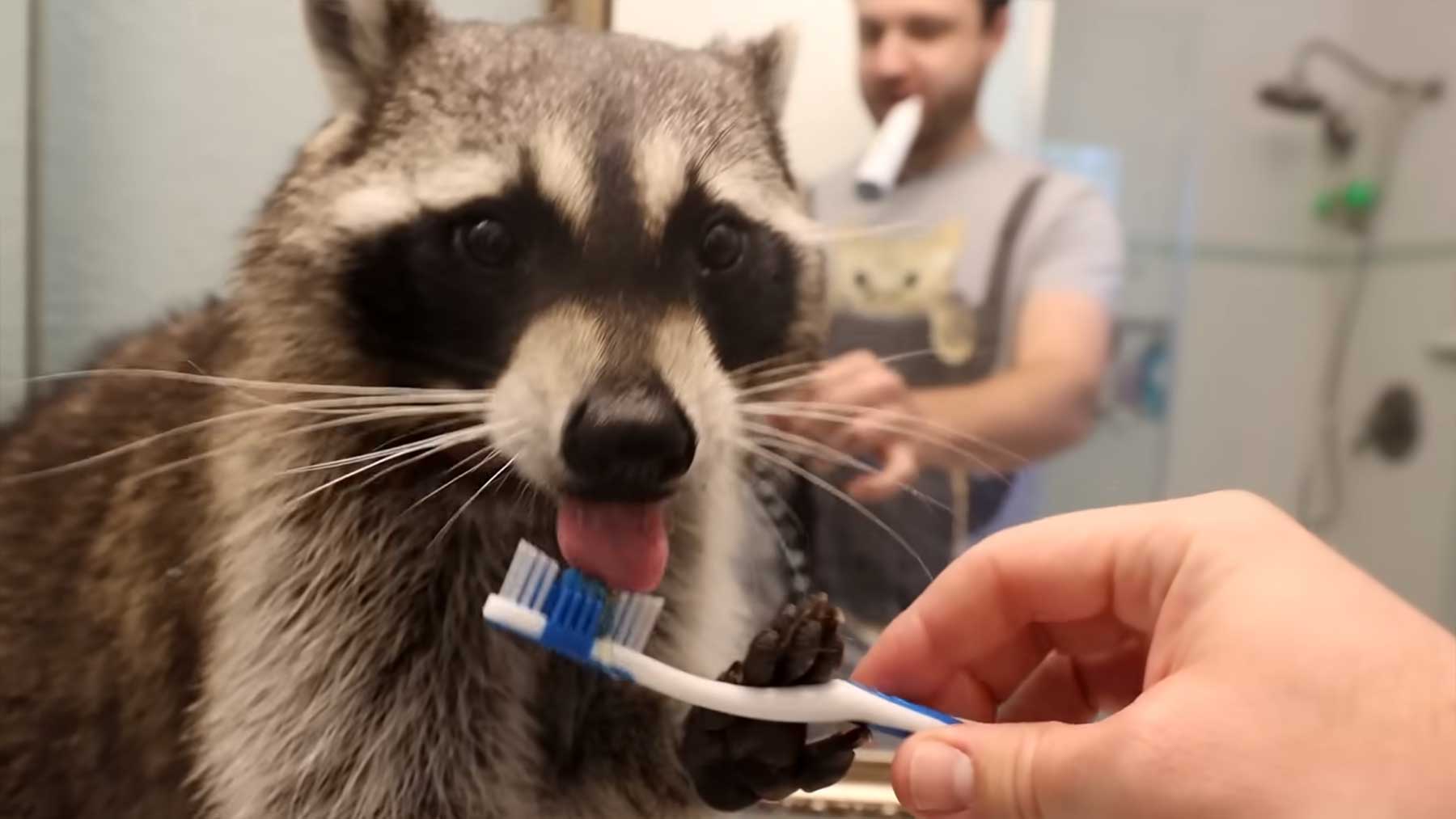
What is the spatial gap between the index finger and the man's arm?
0.81 ft

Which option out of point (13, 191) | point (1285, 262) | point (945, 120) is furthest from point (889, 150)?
point (1285, 262)

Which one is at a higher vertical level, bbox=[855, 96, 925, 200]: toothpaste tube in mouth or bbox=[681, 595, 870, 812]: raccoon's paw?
bbox=[855, 96, 925, 200]: toothpaste tube in mouth

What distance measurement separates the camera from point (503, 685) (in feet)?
2.34

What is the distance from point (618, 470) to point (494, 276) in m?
0.15

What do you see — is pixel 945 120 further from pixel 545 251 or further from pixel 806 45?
pixel 545 251

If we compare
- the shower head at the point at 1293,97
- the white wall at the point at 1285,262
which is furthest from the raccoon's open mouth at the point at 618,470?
the shower head at the point at 1293,97

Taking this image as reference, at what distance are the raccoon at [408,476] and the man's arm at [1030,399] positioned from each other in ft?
0.87

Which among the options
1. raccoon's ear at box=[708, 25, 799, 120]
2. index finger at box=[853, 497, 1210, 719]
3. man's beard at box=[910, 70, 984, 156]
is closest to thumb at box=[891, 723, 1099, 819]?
index finger at box=[853, 497, 1210, 719]

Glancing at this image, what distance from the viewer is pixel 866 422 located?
0.92m

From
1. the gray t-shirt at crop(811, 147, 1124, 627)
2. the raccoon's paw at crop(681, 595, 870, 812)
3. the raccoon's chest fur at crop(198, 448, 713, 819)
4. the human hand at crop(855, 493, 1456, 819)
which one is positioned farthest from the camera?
the gray t-shirt at crop(811, 147, 1124, 627)

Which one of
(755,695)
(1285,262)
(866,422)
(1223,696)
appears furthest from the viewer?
(1285,262)

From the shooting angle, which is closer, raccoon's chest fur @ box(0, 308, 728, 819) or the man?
raccoon's chest fur @ box(0, 308, 728, 819)

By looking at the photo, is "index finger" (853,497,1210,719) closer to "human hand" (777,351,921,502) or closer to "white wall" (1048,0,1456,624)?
"human hand" (777,351,921,502)

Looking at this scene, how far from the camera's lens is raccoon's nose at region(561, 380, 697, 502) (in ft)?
1.84
